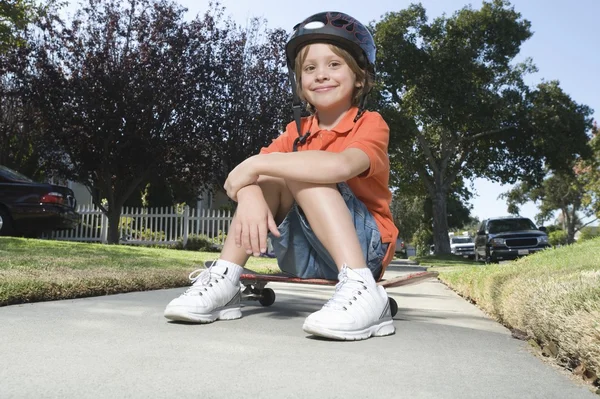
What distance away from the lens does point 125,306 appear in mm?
3504

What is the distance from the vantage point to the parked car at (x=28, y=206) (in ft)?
39.0

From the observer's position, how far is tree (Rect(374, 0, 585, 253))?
23.6 meters

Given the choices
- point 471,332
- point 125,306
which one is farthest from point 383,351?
point 125,306

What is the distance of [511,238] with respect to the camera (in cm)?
1814

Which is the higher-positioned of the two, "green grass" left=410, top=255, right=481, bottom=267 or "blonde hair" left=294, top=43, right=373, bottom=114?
"blonde hair" left=294, top=43, right=373, bottom=114

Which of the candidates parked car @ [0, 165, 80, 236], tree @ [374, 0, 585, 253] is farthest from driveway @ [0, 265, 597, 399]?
tree @ [374, 0, 585, 253]

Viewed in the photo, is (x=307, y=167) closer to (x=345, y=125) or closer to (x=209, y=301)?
(x=345, y=125)

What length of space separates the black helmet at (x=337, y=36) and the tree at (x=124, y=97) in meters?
17.0

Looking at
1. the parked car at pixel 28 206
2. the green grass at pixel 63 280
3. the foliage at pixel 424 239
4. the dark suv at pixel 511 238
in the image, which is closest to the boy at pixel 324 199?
the green grass at pixel 63 280

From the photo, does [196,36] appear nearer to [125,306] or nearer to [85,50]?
[85,50]

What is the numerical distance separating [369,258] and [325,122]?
778 millimetres

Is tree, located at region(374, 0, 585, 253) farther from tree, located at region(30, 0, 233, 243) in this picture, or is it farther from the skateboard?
the skateboard

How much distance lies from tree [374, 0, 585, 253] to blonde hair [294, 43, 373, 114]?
20.7m

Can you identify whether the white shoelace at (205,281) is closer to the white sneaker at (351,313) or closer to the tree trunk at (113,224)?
the white sneaker at (351,313)
